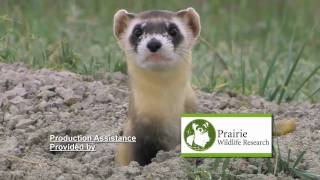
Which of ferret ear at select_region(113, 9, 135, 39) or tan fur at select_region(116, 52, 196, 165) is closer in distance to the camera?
tan fur at select_region(116, 52, 196, 165)

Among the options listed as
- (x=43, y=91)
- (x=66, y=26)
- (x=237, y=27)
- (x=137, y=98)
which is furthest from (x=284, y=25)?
(x=137, y=98)

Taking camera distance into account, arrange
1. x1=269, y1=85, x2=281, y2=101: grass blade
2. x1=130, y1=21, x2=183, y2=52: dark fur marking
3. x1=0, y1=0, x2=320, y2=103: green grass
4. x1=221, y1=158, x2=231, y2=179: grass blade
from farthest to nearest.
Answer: x1=0, y1=0, x2=320, y2=103: green grass, x1=269, y1=85, x2=281, y2=101: grass blade, x1=130, y1=21, x2=183, y2=52: dark fur marking, x1=221, y1=158, x2=231, y2=179: grass blade

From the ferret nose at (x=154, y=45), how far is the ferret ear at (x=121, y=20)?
0.28 meters

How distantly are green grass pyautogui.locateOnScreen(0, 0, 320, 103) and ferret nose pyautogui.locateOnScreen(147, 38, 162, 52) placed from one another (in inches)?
58.6

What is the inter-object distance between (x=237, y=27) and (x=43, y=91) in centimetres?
371

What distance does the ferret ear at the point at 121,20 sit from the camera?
3.59 m

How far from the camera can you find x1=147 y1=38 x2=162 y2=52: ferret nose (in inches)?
131

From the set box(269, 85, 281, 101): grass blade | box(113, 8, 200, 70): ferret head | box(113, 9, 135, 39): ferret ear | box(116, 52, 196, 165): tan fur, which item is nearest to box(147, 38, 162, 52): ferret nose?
box(113, 8, 200, 70): ferret head

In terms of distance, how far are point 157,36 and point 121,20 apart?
29 centimetres

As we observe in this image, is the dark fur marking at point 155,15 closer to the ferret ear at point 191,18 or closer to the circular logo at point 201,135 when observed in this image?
the ferret ear at point 191,18

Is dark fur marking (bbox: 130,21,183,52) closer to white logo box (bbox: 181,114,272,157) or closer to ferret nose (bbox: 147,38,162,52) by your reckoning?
ferret nose (bbox: 147,38,162,52)

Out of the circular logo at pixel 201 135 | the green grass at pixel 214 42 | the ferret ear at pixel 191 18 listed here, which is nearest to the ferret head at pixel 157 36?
the ferret ear at pixel 191 18

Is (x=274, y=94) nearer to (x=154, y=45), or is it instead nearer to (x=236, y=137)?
(x=236, y=137)

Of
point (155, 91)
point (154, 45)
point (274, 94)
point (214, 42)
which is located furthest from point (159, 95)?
point (214, 42)
